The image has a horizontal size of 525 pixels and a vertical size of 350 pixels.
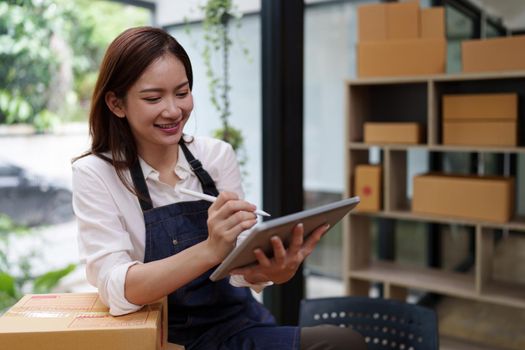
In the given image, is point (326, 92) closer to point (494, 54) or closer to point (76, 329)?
point (494, 54)

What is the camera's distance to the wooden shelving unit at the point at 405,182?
270 centimetres

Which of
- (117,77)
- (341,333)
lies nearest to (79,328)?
(117,77)

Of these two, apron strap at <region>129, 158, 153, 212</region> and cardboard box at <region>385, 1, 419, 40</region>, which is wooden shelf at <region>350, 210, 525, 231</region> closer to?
cardboard box at <region>385, 1, 419, 40</region>

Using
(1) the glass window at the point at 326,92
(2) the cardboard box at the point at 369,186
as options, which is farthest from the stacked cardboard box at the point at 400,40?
(1) the glass window at the point at 326,92

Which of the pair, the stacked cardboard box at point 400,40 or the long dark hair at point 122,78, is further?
the stacked cardboard box at point 400,40

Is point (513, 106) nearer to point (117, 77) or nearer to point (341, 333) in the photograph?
point (341, 333)

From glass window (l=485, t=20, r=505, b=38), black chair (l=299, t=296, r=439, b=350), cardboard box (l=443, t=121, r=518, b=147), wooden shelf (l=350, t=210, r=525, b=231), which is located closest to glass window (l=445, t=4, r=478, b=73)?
glass window (l=485, t=20, r=505, b=38)

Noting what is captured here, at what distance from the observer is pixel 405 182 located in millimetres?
3053

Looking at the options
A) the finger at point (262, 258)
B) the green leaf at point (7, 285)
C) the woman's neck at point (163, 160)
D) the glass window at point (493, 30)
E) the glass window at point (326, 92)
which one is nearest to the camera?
the finger at point (262, 258)

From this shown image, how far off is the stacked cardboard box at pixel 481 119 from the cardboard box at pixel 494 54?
0.14 metres

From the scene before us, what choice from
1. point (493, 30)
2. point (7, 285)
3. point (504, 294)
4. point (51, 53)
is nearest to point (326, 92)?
point (493, 30)

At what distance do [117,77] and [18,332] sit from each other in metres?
0.59

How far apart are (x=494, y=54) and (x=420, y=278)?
1.17 meters

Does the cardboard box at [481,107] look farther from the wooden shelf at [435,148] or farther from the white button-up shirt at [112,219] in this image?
the white button-up shirt at [112,219]
